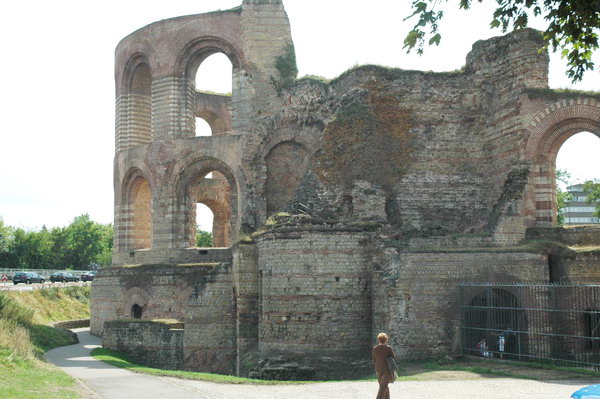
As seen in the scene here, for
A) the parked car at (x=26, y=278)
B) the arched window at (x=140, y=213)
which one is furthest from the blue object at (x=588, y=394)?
the parked car at (x=26, y=278)

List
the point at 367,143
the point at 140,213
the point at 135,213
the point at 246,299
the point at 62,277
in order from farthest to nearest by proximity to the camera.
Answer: the point at 62,277 < the point at 140,213 < the point at 135,213 < the point at 246,299 < the point at 367,143

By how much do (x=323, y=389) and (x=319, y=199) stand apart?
7.96 metres

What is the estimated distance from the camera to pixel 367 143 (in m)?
20.7

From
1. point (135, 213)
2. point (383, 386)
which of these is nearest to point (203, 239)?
point (135, 213)

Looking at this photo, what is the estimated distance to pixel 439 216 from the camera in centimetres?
2158

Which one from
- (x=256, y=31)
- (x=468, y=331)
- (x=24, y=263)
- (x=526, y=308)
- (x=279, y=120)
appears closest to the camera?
(x=526, y=308)

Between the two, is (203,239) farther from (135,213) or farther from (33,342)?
(33,342)

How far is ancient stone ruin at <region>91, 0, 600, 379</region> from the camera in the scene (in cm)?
1802

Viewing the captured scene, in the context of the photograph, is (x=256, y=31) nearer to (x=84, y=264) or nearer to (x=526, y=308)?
(x=526, y=308)

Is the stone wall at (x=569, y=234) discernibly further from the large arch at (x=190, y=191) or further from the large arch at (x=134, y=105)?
the large arch at (x=134, y=105)

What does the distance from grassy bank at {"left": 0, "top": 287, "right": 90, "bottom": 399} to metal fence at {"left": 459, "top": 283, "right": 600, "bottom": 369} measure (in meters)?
9.50

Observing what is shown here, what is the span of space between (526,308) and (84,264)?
189 feet

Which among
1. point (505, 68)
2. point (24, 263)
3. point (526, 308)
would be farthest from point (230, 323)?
point (24, 263)

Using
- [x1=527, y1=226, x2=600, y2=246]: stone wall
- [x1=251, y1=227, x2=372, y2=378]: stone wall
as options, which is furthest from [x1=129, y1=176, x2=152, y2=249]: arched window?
[x1=527, y1=226, x2=600, y2=246]: stone wall
